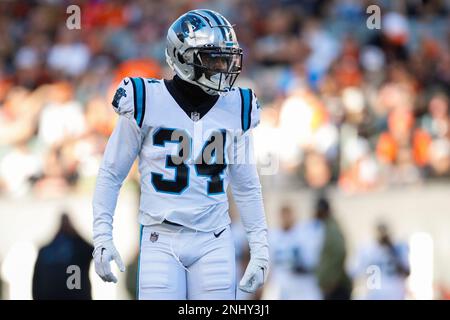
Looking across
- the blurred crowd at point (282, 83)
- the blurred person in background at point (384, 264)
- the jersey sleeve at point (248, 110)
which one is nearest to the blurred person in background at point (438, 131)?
the blurred crowd at point (282, 83)

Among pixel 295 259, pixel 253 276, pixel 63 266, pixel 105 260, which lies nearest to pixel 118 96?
pixel 105 260

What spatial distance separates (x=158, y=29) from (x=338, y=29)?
1986 mm

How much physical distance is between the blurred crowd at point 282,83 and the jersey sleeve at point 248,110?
16.2 feet

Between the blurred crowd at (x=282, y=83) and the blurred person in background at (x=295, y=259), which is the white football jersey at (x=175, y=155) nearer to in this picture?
the blurred person in background at (x=295, y=259)

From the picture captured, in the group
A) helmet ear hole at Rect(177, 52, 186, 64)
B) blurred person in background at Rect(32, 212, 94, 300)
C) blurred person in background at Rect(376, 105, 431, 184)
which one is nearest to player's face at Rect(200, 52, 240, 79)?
helmet ear hole at Rect(177, 52, 186, 64)

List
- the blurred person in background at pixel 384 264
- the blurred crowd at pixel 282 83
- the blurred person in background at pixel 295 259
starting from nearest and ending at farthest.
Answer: the blurred person in background at pixel 384 264 → the blurred person in background at pixel 295 259 → the blurred crowd at pixel 282 83

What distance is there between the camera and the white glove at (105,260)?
5.21 meters

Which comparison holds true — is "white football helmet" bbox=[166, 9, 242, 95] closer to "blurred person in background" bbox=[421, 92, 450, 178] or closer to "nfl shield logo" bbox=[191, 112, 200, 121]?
"nfl shield logo" bbox=[191, 112, 200, 121]

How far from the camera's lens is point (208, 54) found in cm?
546

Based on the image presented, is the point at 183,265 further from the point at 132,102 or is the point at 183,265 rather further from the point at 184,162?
the point at 132,102

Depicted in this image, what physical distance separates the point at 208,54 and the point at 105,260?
3.53 ft

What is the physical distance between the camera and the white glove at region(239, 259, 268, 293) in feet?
17.9
